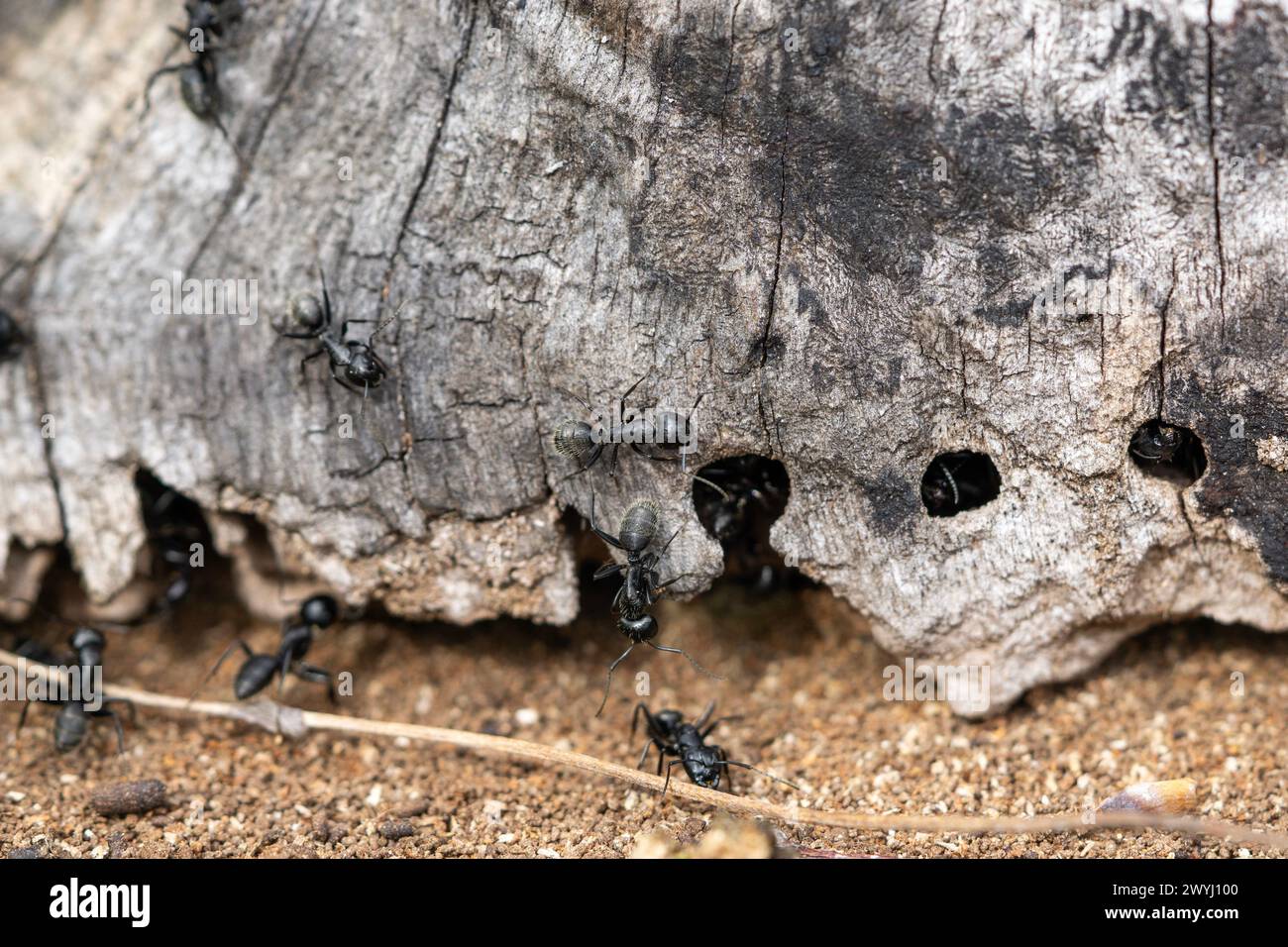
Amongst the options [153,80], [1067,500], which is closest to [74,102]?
[153,80]

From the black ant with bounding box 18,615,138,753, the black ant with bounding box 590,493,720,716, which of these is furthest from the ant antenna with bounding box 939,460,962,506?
the black ant with bounding box 18,615,138,753

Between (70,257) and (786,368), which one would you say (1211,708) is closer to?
(786,368)

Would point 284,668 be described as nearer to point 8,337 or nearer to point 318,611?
point 318,611

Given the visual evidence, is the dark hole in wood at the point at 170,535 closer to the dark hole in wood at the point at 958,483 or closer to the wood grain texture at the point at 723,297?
the wood grain texture at the point at 723,297

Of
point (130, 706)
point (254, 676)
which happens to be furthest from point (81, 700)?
point (254, 676)

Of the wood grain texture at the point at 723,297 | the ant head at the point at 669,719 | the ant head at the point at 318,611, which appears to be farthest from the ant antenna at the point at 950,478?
the ant head at the point at 318,611
